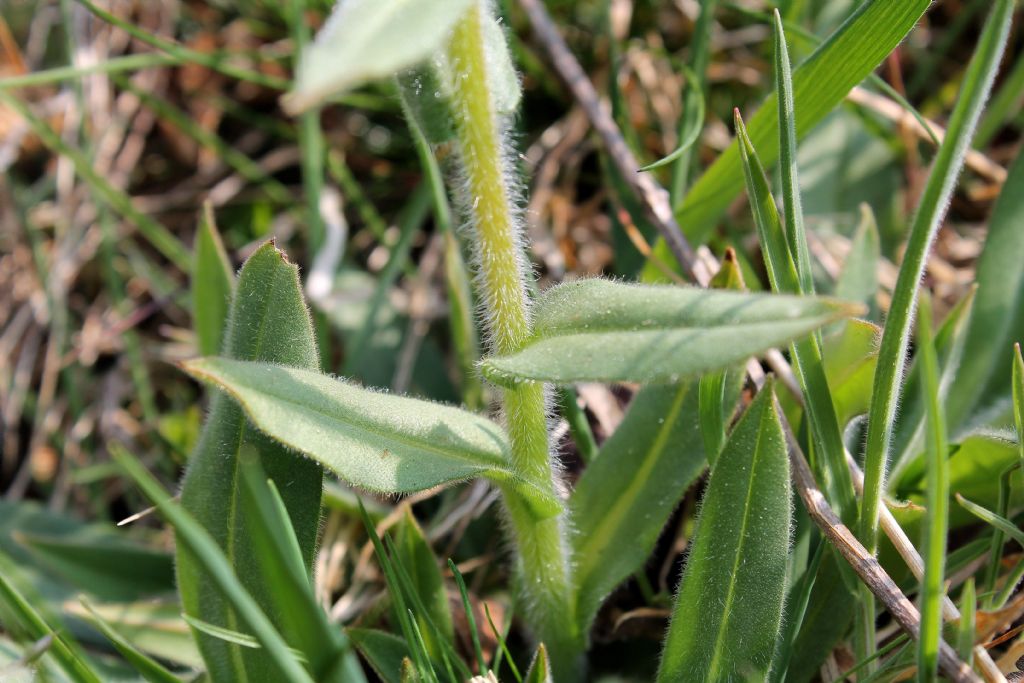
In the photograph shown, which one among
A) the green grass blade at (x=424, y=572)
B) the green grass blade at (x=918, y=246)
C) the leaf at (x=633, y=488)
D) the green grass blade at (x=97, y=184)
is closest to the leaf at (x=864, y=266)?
the leaf at (x=633, y=488)

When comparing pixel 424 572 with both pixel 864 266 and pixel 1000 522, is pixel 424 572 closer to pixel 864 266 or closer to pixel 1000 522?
pixel 1000 522

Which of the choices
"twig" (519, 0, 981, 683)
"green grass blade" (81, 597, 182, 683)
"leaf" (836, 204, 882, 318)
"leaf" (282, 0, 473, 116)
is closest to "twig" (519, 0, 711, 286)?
"twig" (519, 0, 981, 683)

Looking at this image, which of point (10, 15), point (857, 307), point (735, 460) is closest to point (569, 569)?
point (735, 460)

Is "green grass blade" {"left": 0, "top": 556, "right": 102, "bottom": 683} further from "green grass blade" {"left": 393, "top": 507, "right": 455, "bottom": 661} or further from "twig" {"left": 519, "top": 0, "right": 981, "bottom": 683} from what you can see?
"twig" {"left": 519, "top": 0, "right": 981, "bottom": 683}

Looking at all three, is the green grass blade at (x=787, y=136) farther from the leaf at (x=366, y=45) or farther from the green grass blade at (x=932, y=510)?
the leaf at (x=366, y=45)

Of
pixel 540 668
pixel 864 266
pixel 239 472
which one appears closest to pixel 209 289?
pixel 239 472
